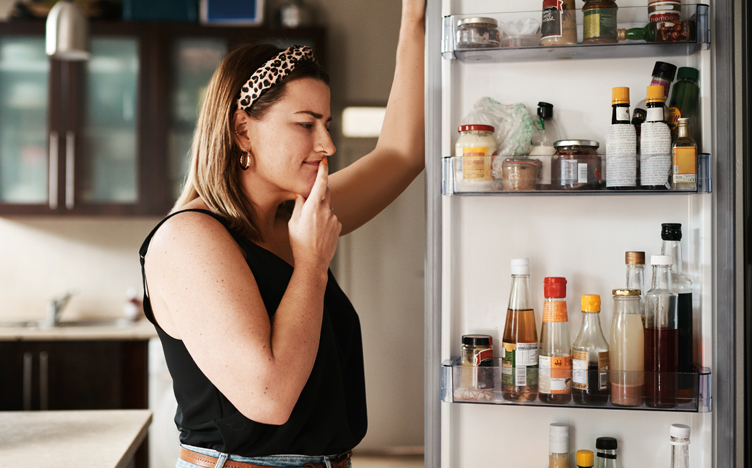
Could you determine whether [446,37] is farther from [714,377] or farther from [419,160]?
[714,377]

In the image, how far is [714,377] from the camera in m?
0.95

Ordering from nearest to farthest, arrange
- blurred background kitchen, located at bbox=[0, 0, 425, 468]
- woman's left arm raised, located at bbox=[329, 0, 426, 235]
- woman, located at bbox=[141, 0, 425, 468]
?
woman, located at bbox=[141, 0, 425, 468], woman's left arm raised, located at bbox=[329, 0, 426, 235], blurred background kitchen, located at bbox=[0, 0, 425, 468]

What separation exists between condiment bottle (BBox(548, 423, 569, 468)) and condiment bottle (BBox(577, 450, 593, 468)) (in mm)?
27

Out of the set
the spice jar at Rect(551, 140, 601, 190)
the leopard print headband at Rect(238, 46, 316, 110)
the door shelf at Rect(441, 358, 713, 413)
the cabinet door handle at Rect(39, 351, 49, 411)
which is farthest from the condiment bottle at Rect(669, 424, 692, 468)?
the cabinet door handle at Rect(39, 351, 49, 411)

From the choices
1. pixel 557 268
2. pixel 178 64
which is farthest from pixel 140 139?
pixel 557 268

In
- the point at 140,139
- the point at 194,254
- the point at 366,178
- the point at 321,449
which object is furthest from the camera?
the point at 140,139

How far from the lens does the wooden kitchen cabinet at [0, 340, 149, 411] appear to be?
2.52 metres

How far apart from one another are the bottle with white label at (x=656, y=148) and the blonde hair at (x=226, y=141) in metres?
0.55

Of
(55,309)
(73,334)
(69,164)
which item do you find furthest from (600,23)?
(55,309)

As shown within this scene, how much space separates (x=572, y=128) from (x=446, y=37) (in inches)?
10.2

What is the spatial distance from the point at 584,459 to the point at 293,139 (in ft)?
2.25

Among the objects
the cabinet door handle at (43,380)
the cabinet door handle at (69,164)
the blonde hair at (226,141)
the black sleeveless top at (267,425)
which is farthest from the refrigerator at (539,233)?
the cabinet door handle at (69,164)

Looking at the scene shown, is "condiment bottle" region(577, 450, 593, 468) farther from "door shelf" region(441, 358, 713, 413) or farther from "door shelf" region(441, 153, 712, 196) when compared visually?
"door shelf" region(441, 153, 712, 196)

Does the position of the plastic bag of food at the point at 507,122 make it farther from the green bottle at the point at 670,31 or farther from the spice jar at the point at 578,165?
the green bottle at the point at 670,31
